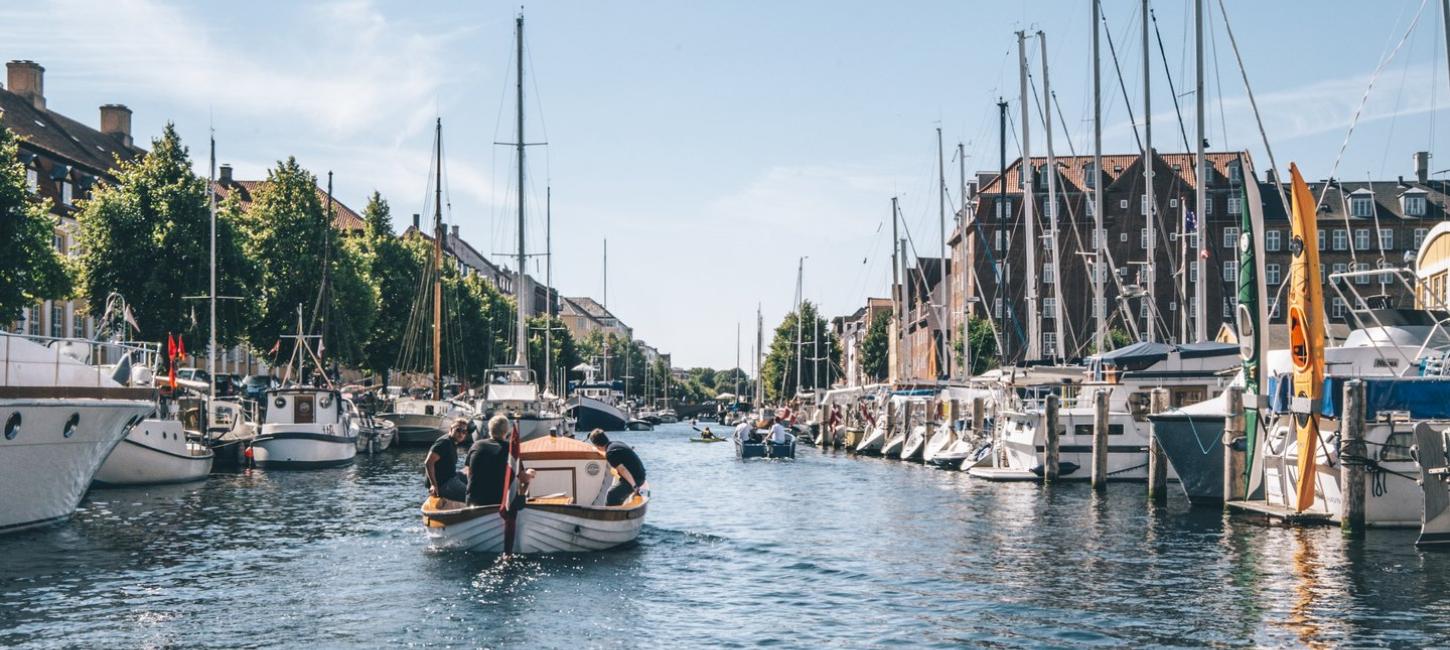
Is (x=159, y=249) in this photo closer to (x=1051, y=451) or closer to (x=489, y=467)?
(x=1051, y=451)

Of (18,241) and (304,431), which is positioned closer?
(18,241)

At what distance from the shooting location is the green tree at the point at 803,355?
142375 mm

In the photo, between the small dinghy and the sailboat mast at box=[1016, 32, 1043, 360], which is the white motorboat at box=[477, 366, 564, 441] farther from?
the sailboat mast at box=[1016, 32, 1043, 360]

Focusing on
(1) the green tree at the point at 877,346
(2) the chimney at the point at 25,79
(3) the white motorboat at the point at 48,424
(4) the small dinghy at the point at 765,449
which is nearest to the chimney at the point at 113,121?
(2) the chimney at the point at 25,79

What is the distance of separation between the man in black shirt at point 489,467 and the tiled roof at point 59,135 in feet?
181

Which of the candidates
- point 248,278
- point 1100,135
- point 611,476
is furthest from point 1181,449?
point 248,278

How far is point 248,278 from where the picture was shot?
60.5 m

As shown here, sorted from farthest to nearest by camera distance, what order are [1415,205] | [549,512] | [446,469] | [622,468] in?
[1415,205], [622,468], [446,469], [549,512]

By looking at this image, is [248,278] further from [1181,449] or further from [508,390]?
[1181,449]

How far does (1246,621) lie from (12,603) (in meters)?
17.1

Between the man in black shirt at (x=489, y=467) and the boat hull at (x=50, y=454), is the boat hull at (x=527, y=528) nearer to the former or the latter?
the man in black shirt at (x=489, y=467)

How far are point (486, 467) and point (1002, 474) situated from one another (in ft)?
90.0

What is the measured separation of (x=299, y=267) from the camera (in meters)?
69.6

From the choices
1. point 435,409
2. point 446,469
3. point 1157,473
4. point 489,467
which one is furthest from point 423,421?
point 489,467
